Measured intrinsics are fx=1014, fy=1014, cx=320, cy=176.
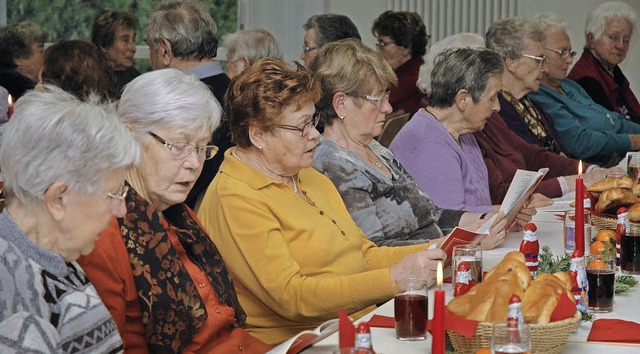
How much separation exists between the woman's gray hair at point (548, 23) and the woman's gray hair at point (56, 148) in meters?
4.08

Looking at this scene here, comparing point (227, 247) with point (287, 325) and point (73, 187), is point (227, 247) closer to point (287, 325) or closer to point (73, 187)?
point (287, 325)

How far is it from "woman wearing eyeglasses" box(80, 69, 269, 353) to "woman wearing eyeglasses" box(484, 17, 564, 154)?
2850 millimetres

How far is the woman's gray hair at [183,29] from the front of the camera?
15.0ft

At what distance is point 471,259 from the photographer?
250 centimetres

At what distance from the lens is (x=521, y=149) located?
4934 millimetres

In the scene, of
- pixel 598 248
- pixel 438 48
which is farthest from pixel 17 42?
pixel 598 248

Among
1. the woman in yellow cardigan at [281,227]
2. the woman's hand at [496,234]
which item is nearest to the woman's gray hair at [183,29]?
the woman in yellow cardigan at [281,227]

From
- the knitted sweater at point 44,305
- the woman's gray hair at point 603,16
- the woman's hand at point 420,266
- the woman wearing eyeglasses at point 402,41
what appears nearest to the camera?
the knitted sweater at point 44,305

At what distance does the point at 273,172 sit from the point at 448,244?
0.55 meters

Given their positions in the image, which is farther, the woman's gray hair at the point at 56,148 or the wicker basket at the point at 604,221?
the wicker basket at the point at 604,221

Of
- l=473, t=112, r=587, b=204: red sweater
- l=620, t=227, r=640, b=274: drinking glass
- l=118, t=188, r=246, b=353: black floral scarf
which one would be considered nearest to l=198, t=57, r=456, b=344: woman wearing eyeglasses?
l=118, t=188, r=246, b=353: black floral scarf

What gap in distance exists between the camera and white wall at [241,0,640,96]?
25.6 ft

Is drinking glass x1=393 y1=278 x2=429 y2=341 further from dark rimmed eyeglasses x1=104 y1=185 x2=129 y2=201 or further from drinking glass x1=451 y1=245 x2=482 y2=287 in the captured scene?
dark rimmed eyeglasses x1=104 y1=185 x2=129 y2=201

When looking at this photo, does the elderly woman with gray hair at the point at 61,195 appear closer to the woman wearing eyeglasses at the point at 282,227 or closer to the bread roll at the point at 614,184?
the woman wearing eyeglasses at the point at 282,227
